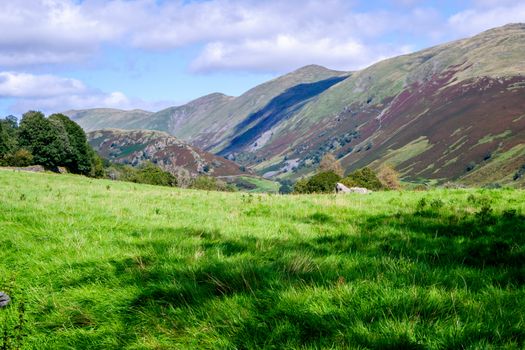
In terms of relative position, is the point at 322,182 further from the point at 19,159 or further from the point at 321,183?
the point at 19,159

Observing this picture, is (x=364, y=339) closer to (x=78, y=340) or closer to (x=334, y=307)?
(x=334, y=307)

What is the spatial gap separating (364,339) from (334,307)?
26.2 inches

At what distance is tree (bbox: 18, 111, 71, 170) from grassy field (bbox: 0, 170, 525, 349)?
94.8 metres

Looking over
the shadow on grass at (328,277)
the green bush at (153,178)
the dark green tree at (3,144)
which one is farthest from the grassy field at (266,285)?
the green bush at (153,178)

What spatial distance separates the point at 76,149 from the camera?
343 ft

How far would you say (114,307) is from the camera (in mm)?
5109

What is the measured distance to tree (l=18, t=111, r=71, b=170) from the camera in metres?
92.2

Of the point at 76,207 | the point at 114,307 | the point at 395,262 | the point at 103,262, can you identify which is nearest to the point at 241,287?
the point at 114,307

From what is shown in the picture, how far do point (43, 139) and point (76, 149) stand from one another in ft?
38.7

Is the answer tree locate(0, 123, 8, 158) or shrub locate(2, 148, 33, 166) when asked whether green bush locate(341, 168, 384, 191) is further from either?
tree locate(0, 123, 8, 158)

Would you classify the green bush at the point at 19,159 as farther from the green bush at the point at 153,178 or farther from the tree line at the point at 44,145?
the green bush at the point at 153,178

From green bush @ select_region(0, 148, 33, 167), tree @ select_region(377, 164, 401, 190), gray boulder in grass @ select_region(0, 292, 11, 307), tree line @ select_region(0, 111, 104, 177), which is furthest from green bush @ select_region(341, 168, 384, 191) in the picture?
gray boulder in grass @ select_region(0, 292, 11, 307)

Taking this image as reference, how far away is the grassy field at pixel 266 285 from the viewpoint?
402cm

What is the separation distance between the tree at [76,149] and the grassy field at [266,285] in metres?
102
